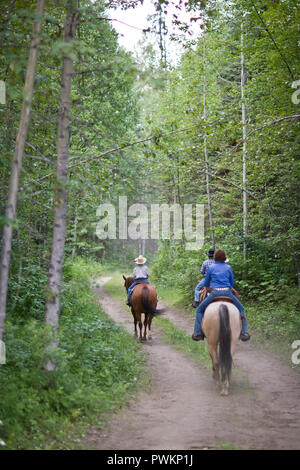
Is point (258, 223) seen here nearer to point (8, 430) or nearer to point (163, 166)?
point (163, 166)

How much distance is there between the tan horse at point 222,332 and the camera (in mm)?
7332

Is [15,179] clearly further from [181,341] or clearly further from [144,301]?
[181,341]

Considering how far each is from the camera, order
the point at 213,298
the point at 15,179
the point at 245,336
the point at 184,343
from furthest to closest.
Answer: the point at 184,343, the point at 245,336, the point at 213,298, the point at 15,179

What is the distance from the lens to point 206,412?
6336 mm

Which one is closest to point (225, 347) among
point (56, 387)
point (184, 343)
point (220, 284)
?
point (220, 284)

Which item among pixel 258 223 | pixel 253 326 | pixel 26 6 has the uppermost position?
pixel 26 6

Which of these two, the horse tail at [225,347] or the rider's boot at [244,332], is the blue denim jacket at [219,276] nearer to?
the rider's boot at [244,332]

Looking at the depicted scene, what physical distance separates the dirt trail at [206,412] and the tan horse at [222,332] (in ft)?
1.22

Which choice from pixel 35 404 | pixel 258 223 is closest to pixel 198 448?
pixel 35 404

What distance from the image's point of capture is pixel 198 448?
195 inches

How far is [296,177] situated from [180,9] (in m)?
6.96

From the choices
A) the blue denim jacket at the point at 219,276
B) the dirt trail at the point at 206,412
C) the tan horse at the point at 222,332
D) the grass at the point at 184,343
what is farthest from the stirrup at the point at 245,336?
the grass at the point at 184,343

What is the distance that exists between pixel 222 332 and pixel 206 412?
1.49 m
